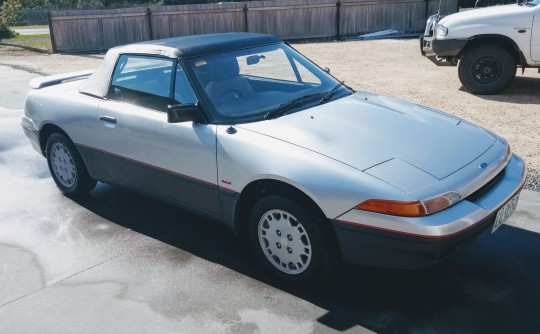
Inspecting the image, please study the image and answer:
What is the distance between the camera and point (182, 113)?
3.80m

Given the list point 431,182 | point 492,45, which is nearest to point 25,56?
point 492,45

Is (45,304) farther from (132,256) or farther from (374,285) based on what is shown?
(374,285)

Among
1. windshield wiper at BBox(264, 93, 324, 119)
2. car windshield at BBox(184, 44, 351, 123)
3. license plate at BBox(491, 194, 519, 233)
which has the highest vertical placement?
car windshield at BBox(184, 44, 351, 123)

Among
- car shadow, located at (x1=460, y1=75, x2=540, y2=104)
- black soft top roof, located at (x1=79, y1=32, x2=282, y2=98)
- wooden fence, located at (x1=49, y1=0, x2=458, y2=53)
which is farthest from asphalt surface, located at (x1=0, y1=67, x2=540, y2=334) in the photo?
wooden fence, located at (x1=49, y1=0, x2=458, y2=53)

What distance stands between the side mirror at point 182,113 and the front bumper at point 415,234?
1337 millimetres

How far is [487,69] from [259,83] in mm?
5850

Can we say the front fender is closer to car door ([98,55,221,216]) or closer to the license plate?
car door ([98,55,221,216])

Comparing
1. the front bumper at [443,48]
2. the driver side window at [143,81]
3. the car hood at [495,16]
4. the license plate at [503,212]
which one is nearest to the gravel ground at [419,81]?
the front bumper at [443,48]

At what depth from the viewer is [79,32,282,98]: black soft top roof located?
4.25 meters

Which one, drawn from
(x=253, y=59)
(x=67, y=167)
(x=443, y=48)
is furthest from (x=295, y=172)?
(x=443, y=48)

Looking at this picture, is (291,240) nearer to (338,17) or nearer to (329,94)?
(329,94)

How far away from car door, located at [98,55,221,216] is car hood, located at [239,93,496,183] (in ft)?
1.54

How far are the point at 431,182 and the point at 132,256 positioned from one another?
94.2 inches

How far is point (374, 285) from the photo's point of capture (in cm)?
364
